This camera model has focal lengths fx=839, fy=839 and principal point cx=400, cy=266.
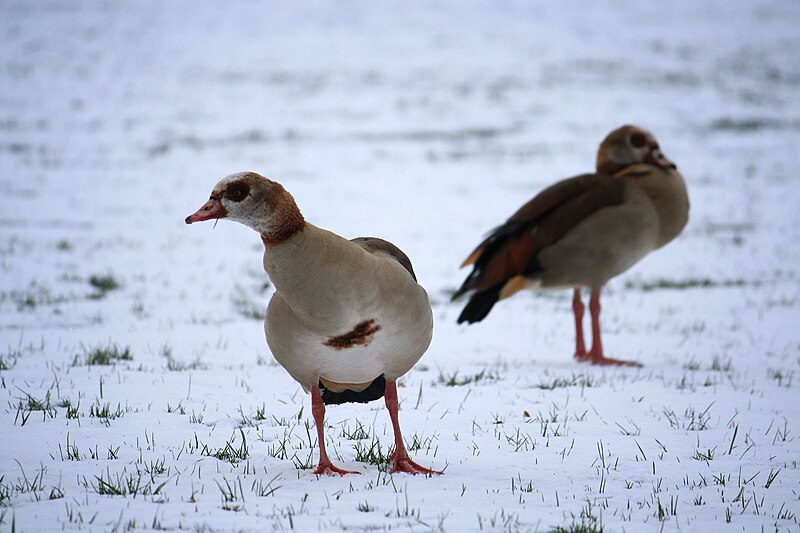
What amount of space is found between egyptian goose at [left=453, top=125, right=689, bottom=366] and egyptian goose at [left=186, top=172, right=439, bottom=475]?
294 centimetres

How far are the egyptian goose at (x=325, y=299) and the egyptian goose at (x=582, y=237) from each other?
2937 millimetres

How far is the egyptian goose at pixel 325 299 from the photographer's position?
12.0 feet

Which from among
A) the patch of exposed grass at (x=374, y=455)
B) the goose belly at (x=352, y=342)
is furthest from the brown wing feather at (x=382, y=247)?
the patch of exposed grass at (x=374, y=455)

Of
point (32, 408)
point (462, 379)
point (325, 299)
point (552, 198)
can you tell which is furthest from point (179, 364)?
point (552, 198)

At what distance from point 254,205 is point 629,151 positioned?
475cm

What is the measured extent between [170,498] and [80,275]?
710 centimetres

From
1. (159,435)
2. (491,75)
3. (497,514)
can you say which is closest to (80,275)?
(159,435)

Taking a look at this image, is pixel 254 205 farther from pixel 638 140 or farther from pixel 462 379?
pixel 638 140

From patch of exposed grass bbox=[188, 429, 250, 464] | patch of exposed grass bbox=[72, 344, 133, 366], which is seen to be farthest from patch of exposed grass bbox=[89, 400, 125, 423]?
patch of exposed grass bbox=[72, 344, 133, 366]

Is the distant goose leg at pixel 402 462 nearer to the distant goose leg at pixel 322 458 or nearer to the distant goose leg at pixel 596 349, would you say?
the distant goose leg at pixel 322 458

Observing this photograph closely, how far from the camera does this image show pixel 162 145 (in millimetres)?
22594

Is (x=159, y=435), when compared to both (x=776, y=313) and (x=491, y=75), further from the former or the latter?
(x=491, y=75)

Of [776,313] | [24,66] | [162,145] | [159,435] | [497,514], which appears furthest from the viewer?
[24,66]

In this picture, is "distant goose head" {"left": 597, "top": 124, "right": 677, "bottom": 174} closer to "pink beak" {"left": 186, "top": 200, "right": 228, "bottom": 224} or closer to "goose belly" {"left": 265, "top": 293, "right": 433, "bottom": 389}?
"goose belly" {"left": 265, "top": 293, "right": 433, "bottom": 389}
